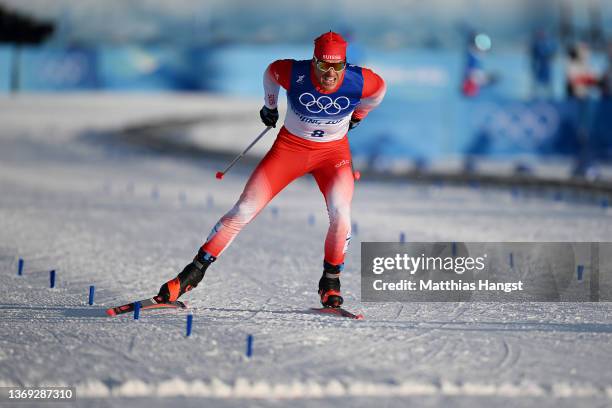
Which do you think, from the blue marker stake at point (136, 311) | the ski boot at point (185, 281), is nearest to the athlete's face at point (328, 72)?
the ski boot at point (185, 281)

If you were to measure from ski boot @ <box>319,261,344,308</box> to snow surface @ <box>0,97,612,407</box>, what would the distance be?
213mm

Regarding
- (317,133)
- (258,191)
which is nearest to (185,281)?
(258,191)

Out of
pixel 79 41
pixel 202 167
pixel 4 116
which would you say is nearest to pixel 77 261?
pixel 202 167

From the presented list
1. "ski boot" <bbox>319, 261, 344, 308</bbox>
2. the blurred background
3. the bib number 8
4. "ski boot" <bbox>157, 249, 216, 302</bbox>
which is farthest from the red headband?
the blurred background

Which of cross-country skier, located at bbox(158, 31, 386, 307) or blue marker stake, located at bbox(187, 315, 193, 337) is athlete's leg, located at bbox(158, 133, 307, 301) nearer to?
cross-country skier, located at bbox(158, 31, 386, 307)

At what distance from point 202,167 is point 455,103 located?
4.41 m

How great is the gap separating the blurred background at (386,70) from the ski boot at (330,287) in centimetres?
767

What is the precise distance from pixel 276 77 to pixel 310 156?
534 millimetres

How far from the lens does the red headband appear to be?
17.4 feet

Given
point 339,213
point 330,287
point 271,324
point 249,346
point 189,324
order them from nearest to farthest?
point 249,346, point 189,324, point 271,324, point 339,213, point 330,287

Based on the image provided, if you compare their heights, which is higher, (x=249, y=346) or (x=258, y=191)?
(x=258, y=191)

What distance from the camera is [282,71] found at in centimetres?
550

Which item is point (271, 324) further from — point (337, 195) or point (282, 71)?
point (282, 71)

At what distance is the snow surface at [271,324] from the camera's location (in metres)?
4.08
